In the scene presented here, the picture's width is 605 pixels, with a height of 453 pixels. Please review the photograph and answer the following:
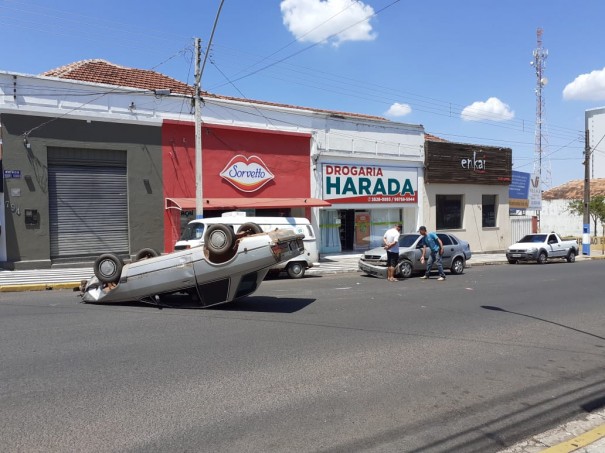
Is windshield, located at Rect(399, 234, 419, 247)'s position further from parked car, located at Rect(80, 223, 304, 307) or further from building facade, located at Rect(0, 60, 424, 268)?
parked car, located at Rect(80, 223, 304, 307)

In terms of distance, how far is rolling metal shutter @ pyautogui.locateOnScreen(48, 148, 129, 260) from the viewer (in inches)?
671

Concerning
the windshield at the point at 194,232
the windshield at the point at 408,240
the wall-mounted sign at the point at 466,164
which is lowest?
the windshield at the point at 408,240

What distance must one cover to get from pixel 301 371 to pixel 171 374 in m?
1.43

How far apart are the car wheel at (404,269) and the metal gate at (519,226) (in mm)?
18168

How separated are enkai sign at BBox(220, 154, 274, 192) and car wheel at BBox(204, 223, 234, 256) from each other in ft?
38.3

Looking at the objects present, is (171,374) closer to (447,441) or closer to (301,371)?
(301,371)

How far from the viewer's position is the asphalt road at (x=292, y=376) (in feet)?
13.2

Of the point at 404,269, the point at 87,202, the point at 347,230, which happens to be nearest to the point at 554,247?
the point at 347,230

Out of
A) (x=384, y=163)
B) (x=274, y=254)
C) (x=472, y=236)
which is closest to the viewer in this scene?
(x=274, y=254)

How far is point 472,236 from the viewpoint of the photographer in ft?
95.3

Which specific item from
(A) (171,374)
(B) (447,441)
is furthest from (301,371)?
(B) (447,441)

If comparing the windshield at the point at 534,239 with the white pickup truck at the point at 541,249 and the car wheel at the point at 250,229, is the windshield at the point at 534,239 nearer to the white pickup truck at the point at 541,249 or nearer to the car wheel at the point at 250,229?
the white pickup truck at the point at 541,249

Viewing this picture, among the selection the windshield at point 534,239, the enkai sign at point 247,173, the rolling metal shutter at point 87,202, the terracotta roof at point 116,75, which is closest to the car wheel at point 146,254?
the rolling metal shutter at point 87,202

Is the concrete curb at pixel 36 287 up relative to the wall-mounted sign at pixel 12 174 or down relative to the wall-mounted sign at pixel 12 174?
down
